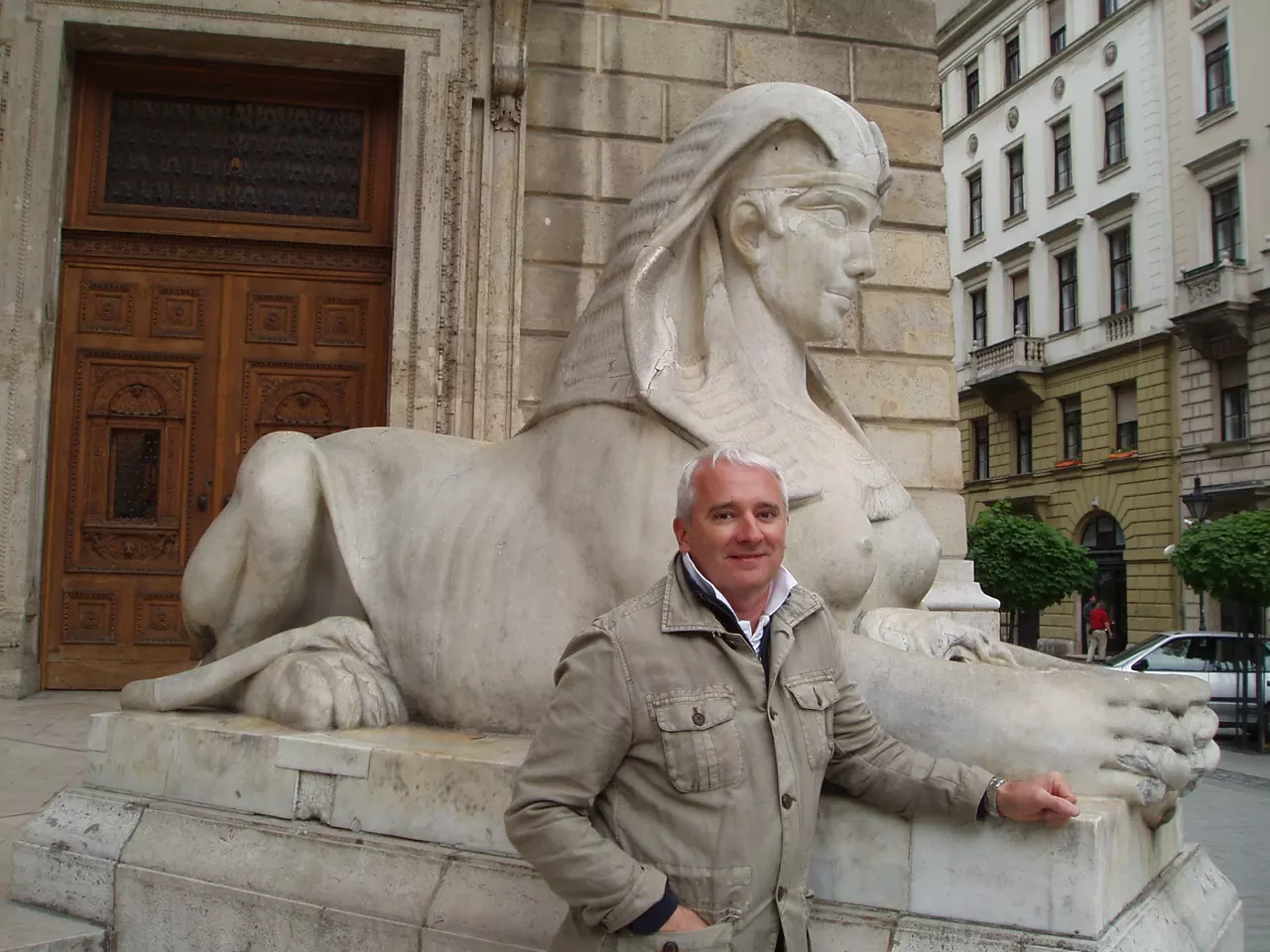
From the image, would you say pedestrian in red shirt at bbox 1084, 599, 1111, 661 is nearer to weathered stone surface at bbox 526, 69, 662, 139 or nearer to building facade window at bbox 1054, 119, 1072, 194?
building facade window at bbox 1054, 119, 1072, 194

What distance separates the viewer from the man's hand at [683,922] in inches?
54.4

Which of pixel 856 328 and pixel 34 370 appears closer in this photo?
pixel 34 370

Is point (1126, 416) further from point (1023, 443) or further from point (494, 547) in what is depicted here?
point (494, 547)

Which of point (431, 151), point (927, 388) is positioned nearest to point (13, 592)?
point (431, 151)

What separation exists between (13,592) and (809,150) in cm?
582

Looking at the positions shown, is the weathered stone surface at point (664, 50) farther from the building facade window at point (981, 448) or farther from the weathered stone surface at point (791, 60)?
the building facade window at point (981, 448)

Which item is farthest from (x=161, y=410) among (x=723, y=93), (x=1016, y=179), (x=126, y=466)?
(x=1016, y=179)

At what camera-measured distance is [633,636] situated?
147 centimetres

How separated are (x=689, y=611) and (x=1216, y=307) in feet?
78.6

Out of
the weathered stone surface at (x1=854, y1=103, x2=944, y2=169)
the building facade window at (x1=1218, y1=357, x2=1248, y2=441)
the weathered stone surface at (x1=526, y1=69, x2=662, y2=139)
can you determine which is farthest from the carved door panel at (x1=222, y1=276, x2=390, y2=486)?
the building facade window at (x1=1218, y1=357, x2=1248, y2=441)

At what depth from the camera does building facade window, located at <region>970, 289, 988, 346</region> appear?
101 feet

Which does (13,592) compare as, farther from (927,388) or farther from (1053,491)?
(1053,491)

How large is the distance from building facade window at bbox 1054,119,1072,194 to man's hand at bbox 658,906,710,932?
97.2 feet

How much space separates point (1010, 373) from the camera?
28266 mm
